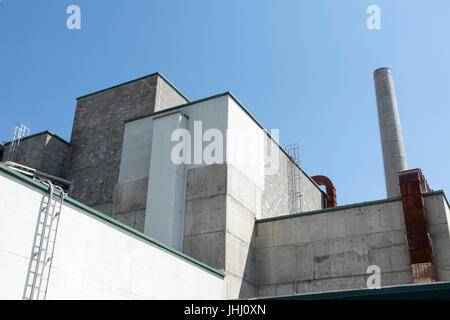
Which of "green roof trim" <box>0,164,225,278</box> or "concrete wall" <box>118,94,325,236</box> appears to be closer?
"green roof trim" <box>0,164,225,278</box>

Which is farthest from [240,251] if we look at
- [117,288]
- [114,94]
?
[114,94]

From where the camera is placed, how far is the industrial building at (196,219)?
506 inches

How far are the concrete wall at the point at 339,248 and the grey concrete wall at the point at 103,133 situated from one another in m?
9.68

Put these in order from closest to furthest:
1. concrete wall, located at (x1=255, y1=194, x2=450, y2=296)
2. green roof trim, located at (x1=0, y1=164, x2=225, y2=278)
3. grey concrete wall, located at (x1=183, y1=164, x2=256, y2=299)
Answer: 1. green roof trim, located at (x1=0, y1=164, x2=225, y2=278)
2. concrete wall, located at (x1=255, y1=194, x2=450, y2=296)
3. grey concrete wall, located at (x1=183, y1=164, x2=256, y2=299)

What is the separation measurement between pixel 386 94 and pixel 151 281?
3833 cm

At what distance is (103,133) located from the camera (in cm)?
2920

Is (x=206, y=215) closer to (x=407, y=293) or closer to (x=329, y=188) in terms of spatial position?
(x=407, y=293)

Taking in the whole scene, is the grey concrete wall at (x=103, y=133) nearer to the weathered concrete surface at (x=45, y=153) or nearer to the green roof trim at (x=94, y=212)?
the weathered concrete surface at (x=45, y=153)

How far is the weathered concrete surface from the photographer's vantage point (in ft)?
94.9

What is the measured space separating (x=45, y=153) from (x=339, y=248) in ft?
60.5

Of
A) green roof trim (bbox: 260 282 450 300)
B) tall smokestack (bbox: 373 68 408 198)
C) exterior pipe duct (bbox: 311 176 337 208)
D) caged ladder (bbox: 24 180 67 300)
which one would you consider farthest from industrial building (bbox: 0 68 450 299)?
tall smokestack (bbox: 373 68 408 198)

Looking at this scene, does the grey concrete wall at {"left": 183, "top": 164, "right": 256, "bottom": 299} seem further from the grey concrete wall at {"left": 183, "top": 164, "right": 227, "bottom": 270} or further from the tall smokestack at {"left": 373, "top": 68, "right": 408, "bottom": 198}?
the tall smokestack at {"left": 373, "top": 68, "right": 408, "bottom": 198}

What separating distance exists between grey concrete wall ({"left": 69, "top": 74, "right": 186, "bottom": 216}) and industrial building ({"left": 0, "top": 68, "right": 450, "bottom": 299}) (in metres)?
0.08

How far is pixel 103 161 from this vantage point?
27953 millimetres
